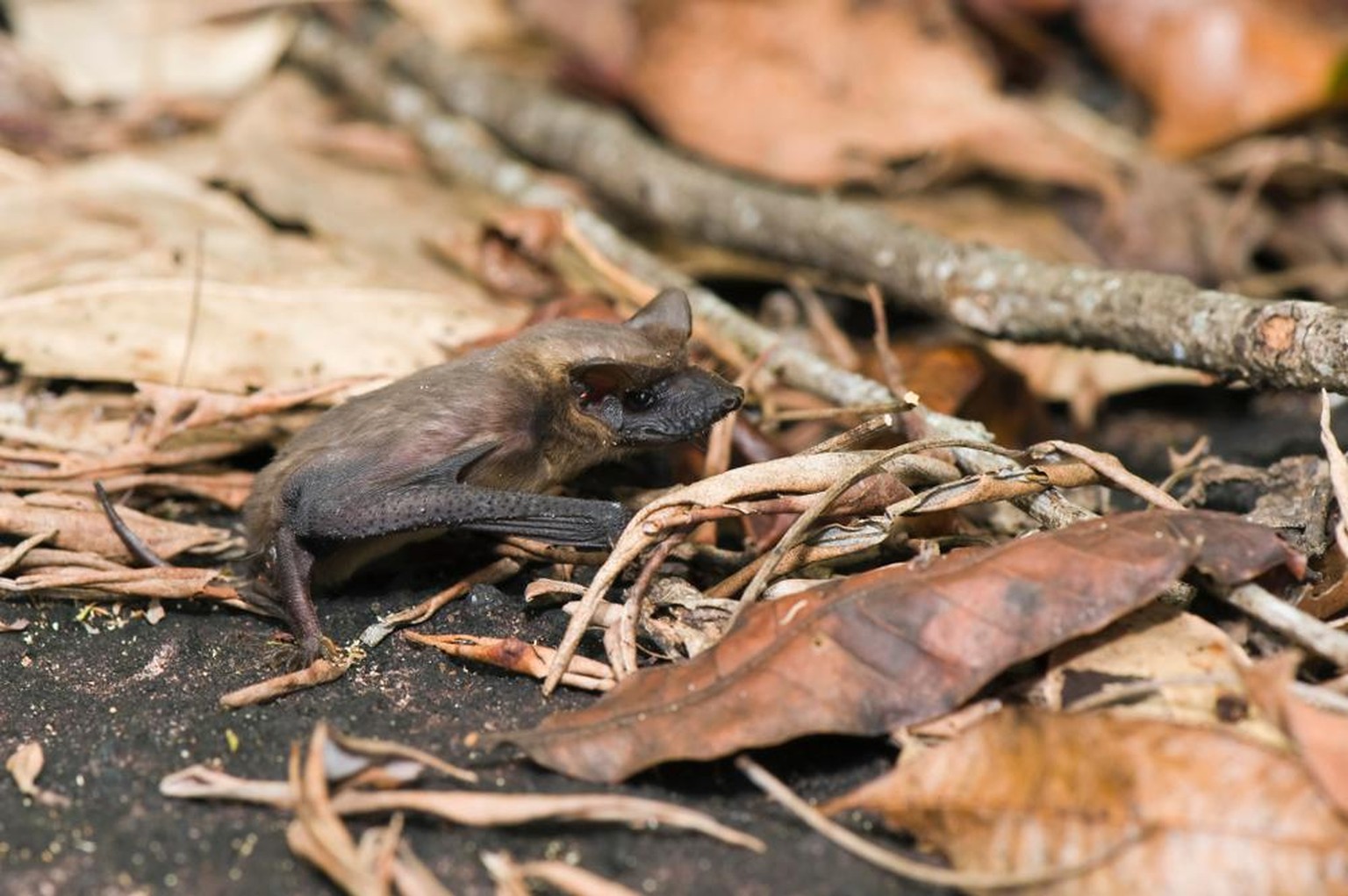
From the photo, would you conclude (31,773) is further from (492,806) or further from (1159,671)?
(1159,671)

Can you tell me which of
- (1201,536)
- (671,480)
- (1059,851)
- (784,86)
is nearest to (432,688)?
(671,480)

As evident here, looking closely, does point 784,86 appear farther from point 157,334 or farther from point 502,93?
point 157,334

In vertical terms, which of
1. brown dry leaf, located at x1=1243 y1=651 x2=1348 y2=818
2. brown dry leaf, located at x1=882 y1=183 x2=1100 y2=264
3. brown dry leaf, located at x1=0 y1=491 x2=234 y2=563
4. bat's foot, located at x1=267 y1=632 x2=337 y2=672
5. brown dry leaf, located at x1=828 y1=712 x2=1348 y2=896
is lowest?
brown dry leaf, located at x1=0 y1=491 x2=234 y2=563

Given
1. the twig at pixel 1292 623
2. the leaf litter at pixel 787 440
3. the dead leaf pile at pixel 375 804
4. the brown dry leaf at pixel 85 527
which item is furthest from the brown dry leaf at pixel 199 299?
the twig at pixel 1292 623

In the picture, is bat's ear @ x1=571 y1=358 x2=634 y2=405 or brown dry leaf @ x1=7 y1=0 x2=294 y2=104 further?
brown dry leaf @ x1=7 y1=0 x2=294 y2=104

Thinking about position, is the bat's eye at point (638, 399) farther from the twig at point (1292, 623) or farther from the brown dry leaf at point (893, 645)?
the twig at point (1292, 623)

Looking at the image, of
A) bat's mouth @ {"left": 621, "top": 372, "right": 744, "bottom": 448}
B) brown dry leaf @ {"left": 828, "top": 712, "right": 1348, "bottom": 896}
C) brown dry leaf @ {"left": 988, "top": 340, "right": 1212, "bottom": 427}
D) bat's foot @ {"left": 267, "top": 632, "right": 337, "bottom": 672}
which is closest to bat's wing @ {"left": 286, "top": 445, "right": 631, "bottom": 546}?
bat's foot @ {"left": 267, "top": 632, "right": 337, "bottom": 672}

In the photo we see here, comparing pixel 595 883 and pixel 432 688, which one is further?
pixel 432 688

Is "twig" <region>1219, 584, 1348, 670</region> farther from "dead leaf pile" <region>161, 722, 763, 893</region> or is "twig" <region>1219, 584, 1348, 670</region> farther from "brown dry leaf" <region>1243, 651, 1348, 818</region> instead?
"dead leaf pile" <region>161, 722, 763, 893</region>
